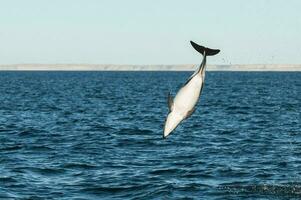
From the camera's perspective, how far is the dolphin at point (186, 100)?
23.8 ft

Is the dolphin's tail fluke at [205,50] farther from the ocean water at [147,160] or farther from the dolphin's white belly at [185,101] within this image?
the ocean water at [147,160]

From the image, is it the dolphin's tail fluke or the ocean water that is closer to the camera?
the dolphin's tail fluke

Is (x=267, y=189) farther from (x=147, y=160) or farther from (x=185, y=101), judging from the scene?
(x=185, y=101)

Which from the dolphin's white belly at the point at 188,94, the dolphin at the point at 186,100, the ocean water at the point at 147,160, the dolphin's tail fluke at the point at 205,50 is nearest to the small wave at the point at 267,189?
the ocean water at the point at 147,160

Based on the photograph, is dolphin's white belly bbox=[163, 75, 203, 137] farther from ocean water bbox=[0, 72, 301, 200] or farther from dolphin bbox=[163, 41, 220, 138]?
ocean water bbox=[0, 72, 301, 200]

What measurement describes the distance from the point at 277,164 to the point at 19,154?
41.5 ft

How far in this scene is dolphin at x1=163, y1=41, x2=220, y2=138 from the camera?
7.24m

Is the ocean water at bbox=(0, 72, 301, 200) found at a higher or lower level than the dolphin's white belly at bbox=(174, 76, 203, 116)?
lower

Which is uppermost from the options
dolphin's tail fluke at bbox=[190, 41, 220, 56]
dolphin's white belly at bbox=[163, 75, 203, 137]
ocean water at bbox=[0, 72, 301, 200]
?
dolphin's tail fluke at bbox=[190, 41, 220, 56]

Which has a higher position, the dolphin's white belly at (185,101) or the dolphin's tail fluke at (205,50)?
the dolphin's tail fluke at (205,50)

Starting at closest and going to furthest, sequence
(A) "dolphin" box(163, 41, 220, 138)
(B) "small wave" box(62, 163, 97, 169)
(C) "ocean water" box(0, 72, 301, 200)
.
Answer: (A) "dolphin" box(163, 41, 220, 138) < (C) "ocean water" box(0, 72, 301, 200) < (B) "small wave" box(62, 163, 97, 169)

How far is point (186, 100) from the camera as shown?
7.28m

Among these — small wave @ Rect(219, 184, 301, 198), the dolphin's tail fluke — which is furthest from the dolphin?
small wave @ Rect(219, 184, 301, 198)

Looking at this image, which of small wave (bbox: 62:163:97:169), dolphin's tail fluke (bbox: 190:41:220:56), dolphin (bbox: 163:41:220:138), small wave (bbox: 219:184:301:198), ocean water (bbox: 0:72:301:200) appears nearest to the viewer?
dolphin (bbox: 163:41:220:138)
